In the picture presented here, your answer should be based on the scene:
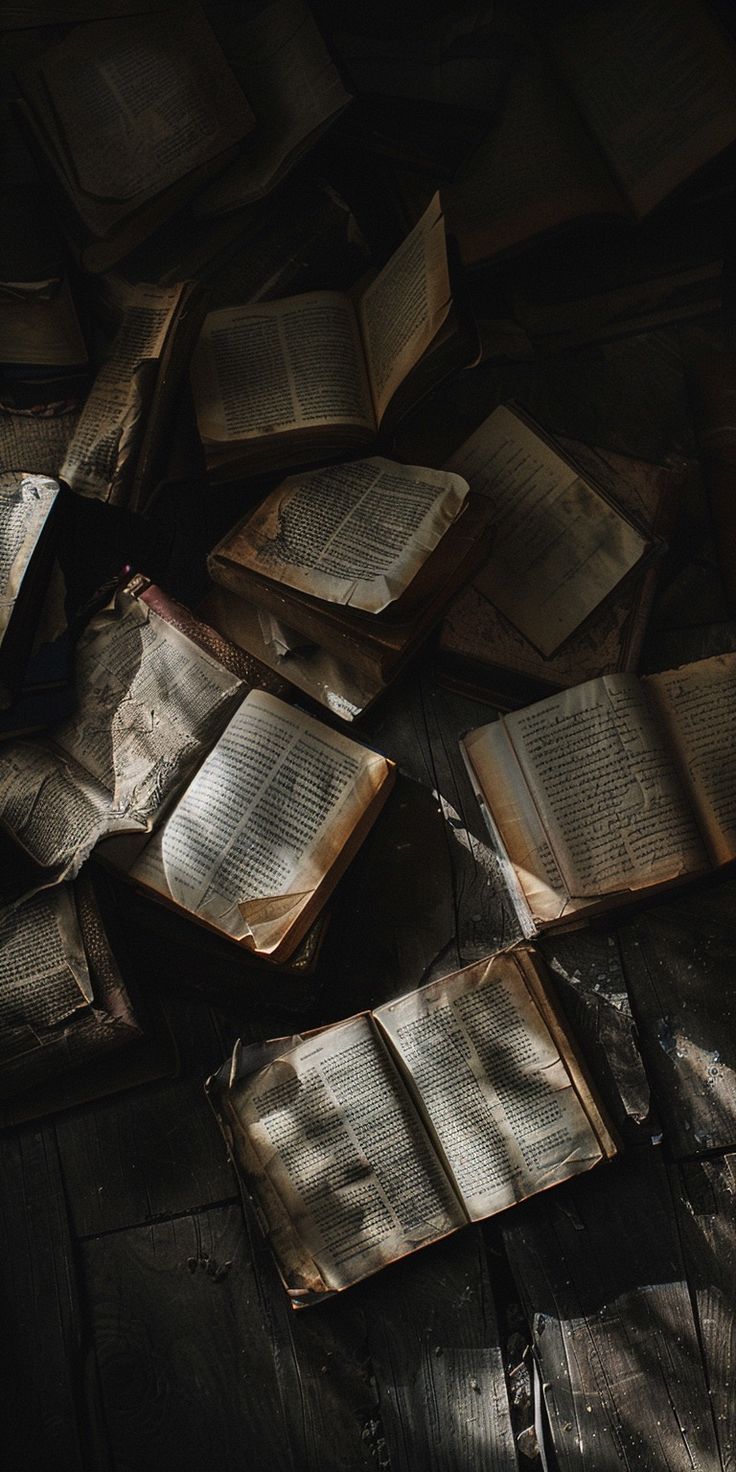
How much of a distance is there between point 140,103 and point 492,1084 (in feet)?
6.75

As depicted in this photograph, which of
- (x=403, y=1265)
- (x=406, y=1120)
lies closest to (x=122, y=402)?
(x=406, y=1120)

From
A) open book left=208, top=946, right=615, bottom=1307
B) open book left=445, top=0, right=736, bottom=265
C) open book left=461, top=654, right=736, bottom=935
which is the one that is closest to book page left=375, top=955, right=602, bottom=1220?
open book left=208, top=946, right=615, bottom=1307

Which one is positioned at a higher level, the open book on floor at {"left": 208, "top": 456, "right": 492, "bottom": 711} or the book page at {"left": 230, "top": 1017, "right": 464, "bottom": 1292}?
the open book on floor at {"left": 208, "top": 456, "right": 492, "bottom": 711}

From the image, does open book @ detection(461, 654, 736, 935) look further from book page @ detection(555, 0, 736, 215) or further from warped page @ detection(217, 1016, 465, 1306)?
book page @ detection(555, 0, 736, 215)

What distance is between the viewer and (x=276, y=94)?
250 centimetres

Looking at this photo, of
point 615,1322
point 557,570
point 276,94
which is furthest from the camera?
point 276,94

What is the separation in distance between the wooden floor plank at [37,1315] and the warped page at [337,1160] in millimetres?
401

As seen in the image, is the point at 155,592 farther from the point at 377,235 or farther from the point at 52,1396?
the point at 52,1396

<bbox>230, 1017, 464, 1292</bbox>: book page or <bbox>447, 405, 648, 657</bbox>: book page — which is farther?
<bbox>447, 405, 648, 657</bbox>: book page

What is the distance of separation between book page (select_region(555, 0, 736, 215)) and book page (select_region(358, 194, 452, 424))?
0.44m

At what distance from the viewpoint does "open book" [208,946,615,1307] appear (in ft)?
7.16

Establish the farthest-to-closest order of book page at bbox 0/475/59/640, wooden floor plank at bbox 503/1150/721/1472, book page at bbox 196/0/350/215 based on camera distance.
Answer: book page at bbox 196/0/350/215 < book page at bbox 0/475/59/640 < wooden floor plank at bbox 503/1150/721/1472

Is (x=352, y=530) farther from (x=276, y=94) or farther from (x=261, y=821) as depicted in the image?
(x=276, y=94)

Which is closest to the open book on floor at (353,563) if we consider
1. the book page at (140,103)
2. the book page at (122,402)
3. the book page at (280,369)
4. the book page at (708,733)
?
the book page at (280,369)
